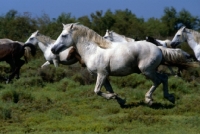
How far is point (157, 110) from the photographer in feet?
37.1

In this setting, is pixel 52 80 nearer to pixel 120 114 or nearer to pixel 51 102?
pixel 51 102

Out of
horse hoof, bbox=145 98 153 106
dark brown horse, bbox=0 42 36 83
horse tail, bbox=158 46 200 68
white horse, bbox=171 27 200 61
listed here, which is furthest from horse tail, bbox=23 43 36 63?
horse hoof, bbox=145 98 153 106

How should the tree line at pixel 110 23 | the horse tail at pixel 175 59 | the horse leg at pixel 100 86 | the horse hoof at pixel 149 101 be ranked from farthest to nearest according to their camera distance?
1. the tree line at pixel 110 23
2. the horse tail at pixel 175 59
3. the horse leg at pixel 100 86
4. the horse hoof at pixel 149 101

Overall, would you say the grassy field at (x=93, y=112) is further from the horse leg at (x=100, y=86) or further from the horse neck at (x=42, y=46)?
the horse neck at (x=42, y=46)

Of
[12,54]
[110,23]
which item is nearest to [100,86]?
[12,54]

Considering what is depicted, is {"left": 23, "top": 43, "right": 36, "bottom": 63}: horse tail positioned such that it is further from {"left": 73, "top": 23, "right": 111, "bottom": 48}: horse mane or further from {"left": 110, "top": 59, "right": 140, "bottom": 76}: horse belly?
{"left": 110, "top": 59, "right": 140, "bottom": 76}: horse belly

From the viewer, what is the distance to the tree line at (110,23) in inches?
1423

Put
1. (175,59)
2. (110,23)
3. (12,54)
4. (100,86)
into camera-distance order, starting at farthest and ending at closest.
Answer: (110,23) < (12,54) < (175,59) < (100,86)

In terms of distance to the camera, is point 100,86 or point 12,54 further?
point 12,54

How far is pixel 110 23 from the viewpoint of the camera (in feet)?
151

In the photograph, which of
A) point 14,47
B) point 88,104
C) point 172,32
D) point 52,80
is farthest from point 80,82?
point 172,32

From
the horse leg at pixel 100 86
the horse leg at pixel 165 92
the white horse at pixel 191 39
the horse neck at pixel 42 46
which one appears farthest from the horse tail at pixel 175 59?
the horse neck at pixel 42 46

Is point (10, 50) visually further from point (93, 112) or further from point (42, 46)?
point (93, 112)

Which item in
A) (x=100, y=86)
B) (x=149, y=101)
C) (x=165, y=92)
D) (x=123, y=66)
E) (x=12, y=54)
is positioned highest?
(x=12, y=54)
